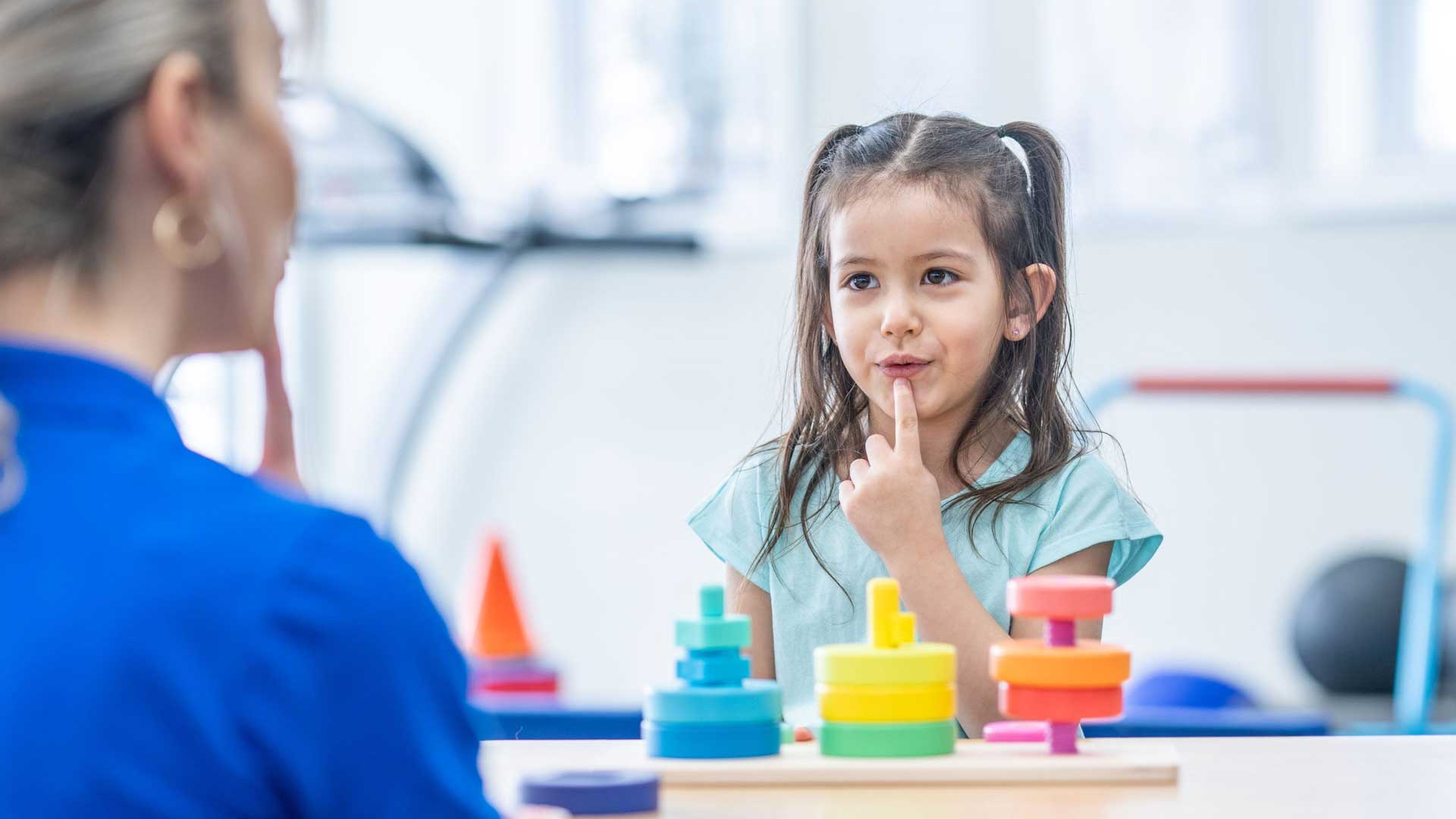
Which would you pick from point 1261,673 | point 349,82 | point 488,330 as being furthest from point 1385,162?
point 349,82

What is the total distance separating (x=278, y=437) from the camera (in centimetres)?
84

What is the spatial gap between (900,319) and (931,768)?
44cm

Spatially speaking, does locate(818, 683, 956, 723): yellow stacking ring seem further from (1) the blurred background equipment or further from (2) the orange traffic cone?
(1) the blurred background equipment

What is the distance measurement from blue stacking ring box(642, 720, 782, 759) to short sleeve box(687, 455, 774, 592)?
0.37 metres

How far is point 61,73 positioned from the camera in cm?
59

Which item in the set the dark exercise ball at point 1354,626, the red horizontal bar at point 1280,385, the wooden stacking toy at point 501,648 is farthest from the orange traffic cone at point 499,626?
the dark exercise ball at point 1354,626

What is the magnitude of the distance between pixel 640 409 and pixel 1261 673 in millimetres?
1915

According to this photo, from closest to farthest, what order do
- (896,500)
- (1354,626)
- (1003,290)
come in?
(896,500) < (1003,290) < (1354,626)

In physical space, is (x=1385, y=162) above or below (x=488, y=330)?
above

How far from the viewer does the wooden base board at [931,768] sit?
0.91 metres

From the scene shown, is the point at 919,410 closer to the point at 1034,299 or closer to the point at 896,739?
the point at 1034,299

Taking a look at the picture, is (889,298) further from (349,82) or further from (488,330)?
(349,82)

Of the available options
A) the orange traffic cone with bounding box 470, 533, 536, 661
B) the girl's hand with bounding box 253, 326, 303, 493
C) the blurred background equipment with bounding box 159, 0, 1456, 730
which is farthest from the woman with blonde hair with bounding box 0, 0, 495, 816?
the blurred background equipment with bounding box 159, 0, 1456, 730

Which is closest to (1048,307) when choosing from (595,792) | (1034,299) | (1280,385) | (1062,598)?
(1034,299)
